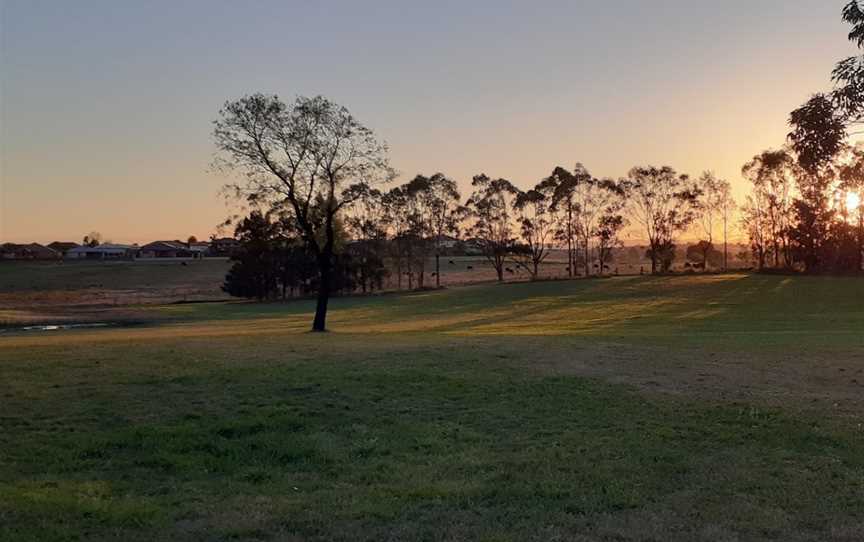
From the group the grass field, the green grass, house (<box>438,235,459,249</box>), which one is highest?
house (<box>438,235,459,249</box>)

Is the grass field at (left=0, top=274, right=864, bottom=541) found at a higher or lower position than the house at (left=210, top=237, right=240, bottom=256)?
lower

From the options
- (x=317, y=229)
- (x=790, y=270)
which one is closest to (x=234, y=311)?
(x=317, y=229)

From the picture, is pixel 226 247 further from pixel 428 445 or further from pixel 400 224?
pixel 428 445

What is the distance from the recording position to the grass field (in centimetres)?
738

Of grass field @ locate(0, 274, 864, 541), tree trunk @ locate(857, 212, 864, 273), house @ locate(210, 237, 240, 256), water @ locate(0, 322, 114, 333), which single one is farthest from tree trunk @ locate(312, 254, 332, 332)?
tree trunk @ locate(857, 212, 864, 273)

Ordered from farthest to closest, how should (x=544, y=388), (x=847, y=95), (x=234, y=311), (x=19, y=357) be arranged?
(x=234, y=311)
(x=19, y=357)
(x=544, y=388)
(x=847, y=95)

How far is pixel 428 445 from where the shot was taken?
1049 cm

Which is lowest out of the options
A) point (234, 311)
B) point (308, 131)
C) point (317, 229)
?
point (234, 311)

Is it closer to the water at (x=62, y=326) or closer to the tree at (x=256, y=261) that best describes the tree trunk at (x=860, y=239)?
the tree at (x=256, y=261)

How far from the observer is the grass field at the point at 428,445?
24.2 ft

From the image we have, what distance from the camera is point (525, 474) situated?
8977mm

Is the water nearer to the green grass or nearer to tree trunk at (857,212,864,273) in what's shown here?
the green grass

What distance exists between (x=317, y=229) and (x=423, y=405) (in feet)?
87.2

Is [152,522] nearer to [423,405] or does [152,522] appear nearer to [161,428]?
[161,428]
